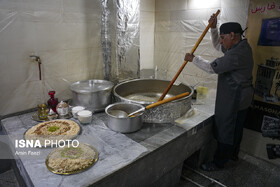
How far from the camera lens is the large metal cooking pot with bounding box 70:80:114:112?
186 centimetres

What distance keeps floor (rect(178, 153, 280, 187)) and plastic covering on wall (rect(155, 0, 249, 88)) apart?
0.94 m

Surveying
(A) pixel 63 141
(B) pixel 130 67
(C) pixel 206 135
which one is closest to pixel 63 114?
Result: (A) pixel 63 141

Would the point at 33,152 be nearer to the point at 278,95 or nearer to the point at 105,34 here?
the point at 105,34

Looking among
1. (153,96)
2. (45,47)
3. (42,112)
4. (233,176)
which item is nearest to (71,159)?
(42,112)

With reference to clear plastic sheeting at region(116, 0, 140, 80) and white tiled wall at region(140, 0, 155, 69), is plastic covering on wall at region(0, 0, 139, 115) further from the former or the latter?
white tiled wall at region(140, 0, 155, 69)

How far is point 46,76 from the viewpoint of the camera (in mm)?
1978

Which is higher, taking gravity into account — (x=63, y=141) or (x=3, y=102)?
(x=3, y=102)

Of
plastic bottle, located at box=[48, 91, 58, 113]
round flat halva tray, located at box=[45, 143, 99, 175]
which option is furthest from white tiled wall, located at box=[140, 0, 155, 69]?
round flat halva tray, located at box=[45, 143, 99, 175]

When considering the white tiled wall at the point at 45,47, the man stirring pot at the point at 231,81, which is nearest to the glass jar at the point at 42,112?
the white tiled wall at the point at 45,47

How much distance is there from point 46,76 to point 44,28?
44 cm

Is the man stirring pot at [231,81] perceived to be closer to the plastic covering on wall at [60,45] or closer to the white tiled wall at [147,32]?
the plastic covering on wall at [60,45]

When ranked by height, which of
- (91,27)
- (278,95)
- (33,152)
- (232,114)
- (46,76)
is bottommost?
(33,152)

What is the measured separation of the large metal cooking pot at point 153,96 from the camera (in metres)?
1.78

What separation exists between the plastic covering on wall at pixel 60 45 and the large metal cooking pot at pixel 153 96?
148mm
